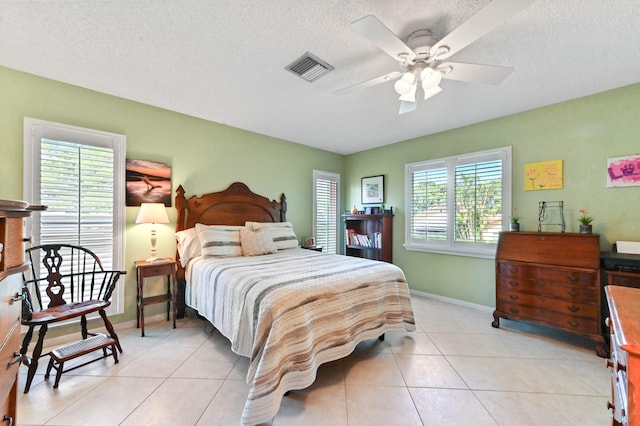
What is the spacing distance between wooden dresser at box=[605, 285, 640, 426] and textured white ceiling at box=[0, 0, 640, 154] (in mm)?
1675

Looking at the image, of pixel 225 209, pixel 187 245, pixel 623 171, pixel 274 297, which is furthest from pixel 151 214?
pixel 623 171

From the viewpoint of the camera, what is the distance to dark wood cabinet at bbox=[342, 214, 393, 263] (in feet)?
14.4

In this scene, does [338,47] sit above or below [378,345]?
above

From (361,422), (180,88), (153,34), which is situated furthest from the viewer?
(180,88)

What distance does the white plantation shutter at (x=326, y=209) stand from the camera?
4816 millimetres

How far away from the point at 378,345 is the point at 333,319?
0.88 m

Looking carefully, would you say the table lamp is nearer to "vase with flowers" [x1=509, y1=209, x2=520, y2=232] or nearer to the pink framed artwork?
"vase with flowers" [x1=509, y1=209, x2=520, y2=232]

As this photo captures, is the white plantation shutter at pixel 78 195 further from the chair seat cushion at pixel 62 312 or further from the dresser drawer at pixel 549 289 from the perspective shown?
the dresser drawer at pixel 549 289

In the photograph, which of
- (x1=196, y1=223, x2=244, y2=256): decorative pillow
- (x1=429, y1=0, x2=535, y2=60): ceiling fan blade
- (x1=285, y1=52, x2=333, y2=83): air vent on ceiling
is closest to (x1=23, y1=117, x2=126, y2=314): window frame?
(x1=196, y1=223, x2=244, y2=256): decorative pillow

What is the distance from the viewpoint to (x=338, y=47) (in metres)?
1.94

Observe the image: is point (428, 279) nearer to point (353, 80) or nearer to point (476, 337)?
point (476, 337)

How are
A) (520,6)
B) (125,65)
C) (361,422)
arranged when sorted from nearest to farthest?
(520,6)
(361,422)
(125,65)

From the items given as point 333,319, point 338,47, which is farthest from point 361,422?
point 338,47

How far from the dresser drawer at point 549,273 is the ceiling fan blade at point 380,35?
8.16ft
